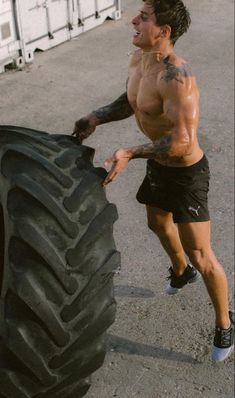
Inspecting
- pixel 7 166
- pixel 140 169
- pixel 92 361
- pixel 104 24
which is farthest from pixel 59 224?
pixel 104 24

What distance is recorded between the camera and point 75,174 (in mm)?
2393

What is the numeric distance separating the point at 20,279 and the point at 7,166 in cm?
47

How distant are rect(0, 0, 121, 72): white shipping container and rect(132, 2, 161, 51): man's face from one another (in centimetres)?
518

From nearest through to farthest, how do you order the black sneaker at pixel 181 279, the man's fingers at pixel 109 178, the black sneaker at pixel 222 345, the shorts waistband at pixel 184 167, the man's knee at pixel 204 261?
the man's fingers at pixel 109 178 < the shorts waistband at pixel 184 167 < the man's knee at pixel 204 261 < the black sneaker at pixel 222 345 < the black sneaker at pixel 181 279

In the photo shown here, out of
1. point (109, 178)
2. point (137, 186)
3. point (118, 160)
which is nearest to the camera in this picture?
point (109, 178)

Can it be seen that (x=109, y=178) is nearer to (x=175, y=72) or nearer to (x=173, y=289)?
(x=175, y=72)

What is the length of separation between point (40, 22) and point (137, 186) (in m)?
4.19

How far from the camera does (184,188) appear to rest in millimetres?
3256

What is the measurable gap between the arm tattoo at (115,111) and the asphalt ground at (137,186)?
50.2 inches

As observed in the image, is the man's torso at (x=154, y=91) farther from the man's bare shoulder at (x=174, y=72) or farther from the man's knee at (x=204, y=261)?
the man's knee at (x=204, y=261)

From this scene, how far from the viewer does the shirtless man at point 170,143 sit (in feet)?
9.46

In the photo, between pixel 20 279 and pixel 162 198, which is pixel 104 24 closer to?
pixel 162 198

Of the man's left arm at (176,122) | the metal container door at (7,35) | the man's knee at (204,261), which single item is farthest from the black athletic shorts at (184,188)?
the metal container door at (7,35)

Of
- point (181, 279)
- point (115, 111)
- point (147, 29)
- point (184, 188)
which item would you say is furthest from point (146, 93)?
point (181, 279)
